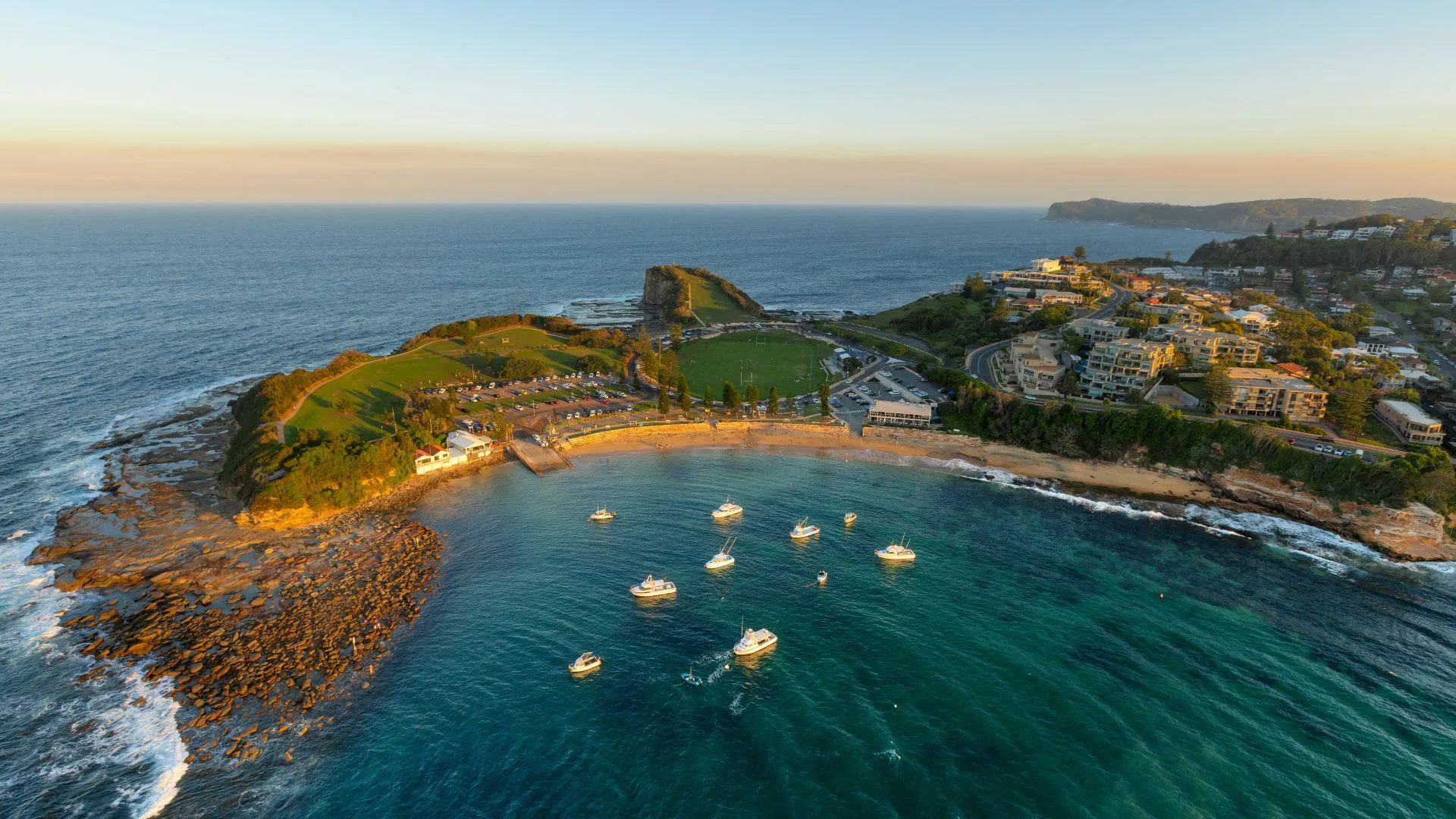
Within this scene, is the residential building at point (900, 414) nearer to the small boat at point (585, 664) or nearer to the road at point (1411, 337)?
the small boat at point (585, 664)

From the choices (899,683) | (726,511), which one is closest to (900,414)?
(726,511)

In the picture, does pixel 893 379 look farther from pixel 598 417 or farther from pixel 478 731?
pixel 478 731

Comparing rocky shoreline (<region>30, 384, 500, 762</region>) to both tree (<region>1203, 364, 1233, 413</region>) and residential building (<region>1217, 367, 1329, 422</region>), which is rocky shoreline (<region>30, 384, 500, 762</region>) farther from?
residential building (<region>1217, 367, 1329, 422</region>)

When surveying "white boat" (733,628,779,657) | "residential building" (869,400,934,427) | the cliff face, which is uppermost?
"residential building" (869,400,934,427)

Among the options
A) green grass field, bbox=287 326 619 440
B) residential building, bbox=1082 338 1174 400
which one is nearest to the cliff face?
residential building, bbox=1082 338 1174 400

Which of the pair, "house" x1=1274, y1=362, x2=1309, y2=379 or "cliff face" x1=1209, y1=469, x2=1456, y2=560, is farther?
"house" x1=1274, y1=362, x2=1309, y2=379

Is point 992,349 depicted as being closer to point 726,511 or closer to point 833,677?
point 726,511
